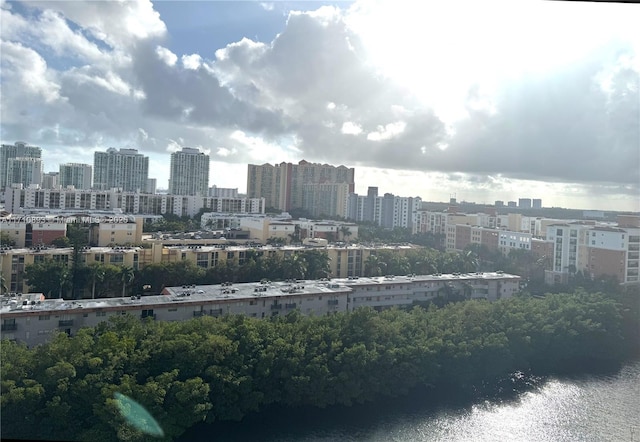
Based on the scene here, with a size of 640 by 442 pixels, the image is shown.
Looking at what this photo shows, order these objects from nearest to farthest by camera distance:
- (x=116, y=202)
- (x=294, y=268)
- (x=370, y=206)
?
1. (x=294, y=268)
2. (x=116, y=202)
3. (x=370, y=206)

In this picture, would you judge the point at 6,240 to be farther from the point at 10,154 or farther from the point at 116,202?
the point at 10,154

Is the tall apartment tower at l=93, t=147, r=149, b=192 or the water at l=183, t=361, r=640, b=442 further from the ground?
the tall apartment tower at l=93, t=147, r=149, b=192

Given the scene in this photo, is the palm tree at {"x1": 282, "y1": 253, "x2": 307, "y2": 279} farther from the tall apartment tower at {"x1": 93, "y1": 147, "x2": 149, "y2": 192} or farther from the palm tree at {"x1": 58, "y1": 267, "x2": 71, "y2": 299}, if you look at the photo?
the tall apartment tower at {"x1": 93, "y1": 147, "x2": 149, "y2": 192}

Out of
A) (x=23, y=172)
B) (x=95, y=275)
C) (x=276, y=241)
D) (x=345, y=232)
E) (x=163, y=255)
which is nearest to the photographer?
(x=95, y=275)

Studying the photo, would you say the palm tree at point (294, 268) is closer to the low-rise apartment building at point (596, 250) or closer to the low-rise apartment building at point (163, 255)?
the low-rise apartment building at point (163, 255)

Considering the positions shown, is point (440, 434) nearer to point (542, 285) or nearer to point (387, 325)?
point (387, 325)

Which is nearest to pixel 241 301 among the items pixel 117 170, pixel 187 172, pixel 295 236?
pixel 295 236

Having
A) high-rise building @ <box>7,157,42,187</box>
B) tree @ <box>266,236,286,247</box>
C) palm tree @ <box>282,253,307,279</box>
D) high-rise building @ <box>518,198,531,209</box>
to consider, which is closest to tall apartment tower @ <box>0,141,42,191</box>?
high-rise building @ <box>7,157,42,187</box>
